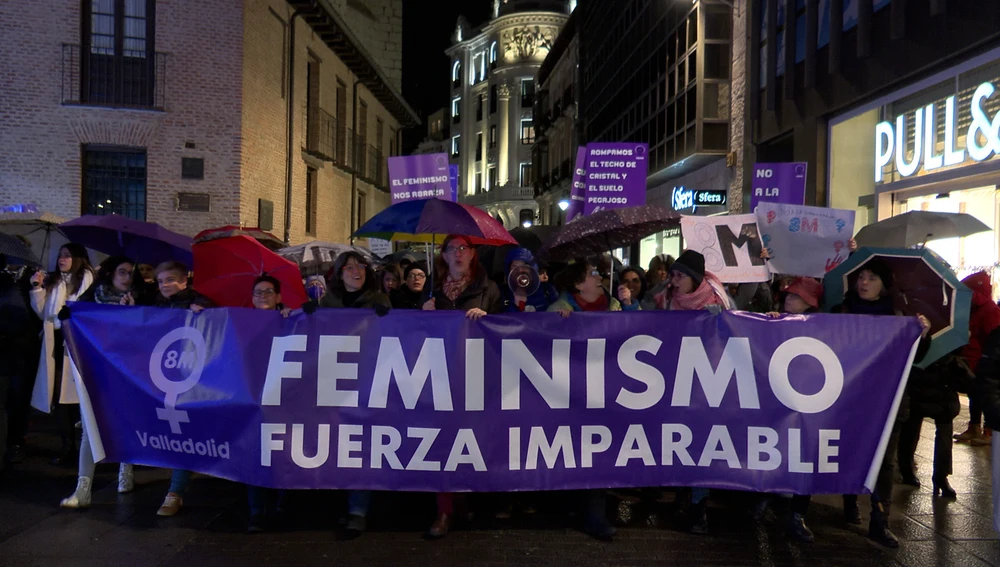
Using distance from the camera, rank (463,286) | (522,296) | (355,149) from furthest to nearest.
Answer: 1. (355,149)
2. (522,296)
3. (463,286)

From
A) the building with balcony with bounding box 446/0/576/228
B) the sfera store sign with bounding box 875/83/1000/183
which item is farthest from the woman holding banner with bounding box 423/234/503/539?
the building with balcony with bounding box 446/0/576/228

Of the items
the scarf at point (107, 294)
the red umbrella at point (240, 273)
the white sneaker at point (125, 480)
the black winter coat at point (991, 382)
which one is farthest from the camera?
the red umbrella at point (240, 273)

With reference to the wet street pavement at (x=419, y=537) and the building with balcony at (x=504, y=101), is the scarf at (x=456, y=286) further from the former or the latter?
the building with balcony at (x=504, y=101)

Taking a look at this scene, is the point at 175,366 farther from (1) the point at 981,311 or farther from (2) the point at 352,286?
(1) the point at 981,311

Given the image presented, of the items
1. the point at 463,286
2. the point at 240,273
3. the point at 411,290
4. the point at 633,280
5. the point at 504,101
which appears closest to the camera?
the point at 463,286

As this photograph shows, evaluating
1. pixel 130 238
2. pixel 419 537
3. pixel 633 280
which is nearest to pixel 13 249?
pixel 130 238

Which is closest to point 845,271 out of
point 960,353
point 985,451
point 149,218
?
point 960,353

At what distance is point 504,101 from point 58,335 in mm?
59652

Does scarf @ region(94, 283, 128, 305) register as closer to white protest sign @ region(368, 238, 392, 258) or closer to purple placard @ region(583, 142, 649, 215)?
purple placard @ region(583, 142, 649, 215)

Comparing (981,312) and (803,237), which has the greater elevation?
(803,237)

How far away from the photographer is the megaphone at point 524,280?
679 cm

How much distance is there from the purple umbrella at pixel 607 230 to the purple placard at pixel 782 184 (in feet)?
15.6

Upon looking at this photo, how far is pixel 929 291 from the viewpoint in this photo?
6.02m

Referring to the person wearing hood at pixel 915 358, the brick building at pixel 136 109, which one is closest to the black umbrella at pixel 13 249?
the person wearing hood at pixel 915 358
